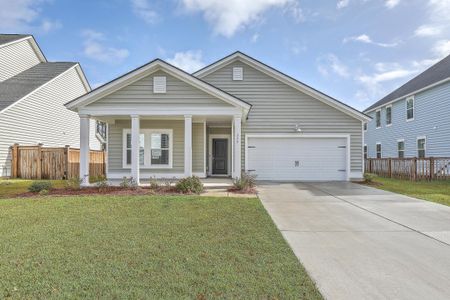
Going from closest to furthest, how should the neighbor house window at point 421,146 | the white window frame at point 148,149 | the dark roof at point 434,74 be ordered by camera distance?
the white window frame at point 148,149 < the dark roof at point 434,74 < the neighbor house window at point 421,146

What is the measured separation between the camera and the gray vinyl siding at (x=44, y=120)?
647 inches

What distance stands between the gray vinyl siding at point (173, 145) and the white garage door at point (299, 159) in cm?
244

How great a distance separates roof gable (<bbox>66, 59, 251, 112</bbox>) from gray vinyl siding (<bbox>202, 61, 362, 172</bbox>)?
13.2 ft

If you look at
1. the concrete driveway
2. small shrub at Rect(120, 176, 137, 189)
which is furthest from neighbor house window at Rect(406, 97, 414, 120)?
small shrub at Rect(120, 176, 137, 189)

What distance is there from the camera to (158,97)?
36.1ft

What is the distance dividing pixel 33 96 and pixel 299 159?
53.3ft

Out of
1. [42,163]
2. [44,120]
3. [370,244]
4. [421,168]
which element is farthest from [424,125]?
[44,120]

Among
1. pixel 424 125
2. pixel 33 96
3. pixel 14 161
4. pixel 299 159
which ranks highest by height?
pixel 33 96

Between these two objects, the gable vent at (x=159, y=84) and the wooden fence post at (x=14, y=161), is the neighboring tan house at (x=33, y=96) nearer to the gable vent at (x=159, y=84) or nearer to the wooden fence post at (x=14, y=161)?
the wooden fence post at (x=14, y=161)

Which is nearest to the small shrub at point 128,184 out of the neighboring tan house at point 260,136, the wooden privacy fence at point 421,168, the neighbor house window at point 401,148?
the neighboring tan house at point 260,136

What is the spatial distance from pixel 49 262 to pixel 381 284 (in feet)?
13.2

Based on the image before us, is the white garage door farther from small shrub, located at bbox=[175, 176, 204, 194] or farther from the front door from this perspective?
small shrub, located at bbox=[175, 176, 204, 194]

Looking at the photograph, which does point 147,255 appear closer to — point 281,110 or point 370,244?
point 370,244

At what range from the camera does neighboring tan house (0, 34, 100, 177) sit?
1683 centimetres
